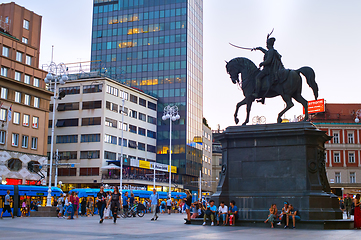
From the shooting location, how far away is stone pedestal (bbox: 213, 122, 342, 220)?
857 inches

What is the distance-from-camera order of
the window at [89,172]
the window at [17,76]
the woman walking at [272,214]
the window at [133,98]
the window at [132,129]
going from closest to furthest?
1. the woman walking at [272,214]
2. the window at [17,76]
3. the window at [89,172]
4. the window at [132,129]
5. the window at [133,98]

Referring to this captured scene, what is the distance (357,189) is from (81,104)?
54793 mm

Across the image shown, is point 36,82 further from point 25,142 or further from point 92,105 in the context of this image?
point 92,105

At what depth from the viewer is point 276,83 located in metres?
25.0

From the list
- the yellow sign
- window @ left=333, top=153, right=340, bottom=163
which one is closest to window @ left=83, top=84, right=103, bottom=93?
the yellow sign

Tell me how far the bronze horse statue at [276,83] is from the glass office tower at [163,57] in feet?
241

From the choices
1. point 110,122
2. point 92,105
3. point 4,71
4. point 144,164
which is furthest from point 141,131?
point 4,71

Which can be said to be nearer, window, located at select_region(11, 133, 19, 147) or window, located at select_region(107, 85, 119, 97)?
window, located at select_region(11, 133, 19, 147)

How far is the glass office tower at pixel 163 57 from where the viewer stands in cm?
10152

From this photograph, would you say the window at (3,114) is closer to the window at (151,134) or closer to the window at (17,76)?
the window at (17,76)

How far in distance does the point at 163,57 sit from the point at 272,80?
80.0 metres

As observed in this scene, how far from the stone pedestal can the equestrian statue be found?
1.80 metres

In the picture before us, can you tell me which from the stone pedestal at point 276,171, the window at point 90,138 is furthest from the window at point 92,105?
the stone pedestal at point 276,171

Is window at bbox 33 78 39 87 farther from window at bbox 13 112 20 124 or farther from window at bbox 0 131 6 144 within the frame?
window at bbox 0 131 6 144
